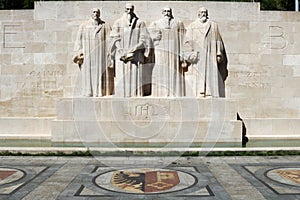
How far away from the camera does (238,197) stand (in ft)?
19.0

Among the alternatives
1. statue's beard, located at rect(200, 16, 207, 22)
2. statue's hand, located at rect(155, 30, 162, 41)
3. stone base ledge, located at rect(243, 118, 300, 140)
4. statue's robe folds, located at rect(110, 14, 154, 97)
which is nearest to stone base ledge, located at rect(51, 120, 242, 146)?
statue's robe folds, located at rect(110, 14, 154, 97)

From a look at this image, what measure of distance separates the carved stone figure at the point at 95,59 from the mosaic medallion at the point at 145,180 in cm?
500

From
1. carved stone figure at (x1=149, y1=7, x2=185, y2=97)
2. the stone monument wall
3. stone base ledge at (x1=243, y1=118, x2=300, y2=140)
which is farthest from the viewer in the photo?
the stone monument wall

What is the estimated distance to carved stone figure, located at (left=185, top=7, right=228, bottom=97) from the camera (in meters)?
12.1

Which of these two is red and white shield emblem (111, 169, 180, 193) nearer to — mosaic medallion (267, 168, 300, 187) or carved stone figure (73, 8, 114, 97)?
mosaic medallion (267, 168, 300, 187)

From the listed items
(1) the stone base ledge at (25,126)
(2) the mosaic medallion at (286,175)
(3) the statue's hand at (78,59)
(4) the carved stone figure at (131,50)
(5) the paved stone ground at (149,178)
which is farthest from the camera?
(1) the stone base ledge at (25,126)

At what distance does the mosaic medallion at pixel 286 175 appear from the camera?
22.1 feet

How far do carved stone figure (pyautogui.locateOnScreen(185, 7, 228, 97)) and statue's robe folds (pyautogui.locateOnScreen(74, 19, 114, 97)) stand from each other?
2.76 meters

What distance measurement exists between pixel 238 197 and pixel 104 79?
290 inches

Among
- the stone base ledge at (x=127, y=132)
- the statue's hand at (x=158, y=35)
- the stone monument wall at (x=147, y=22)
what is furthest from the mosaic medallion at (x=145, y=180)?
the stone monument wall at (x=147, y=22)

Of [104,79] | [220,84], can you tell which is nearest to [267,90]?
[220,84]

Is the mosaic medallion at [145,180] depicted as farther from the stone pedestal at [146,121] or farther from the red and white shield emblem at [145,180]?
the stone pedestal at [146,121]

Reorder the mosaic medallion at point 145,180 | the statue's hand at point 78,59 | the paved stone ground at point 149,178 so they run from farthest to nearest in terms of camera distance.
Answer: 1. the statue's hand at point 78,59
2. the mosaic medallion at point 145,180
3. the paved stone ground at point 149,178

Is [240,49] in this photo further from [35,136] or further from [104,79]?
[35,136]
